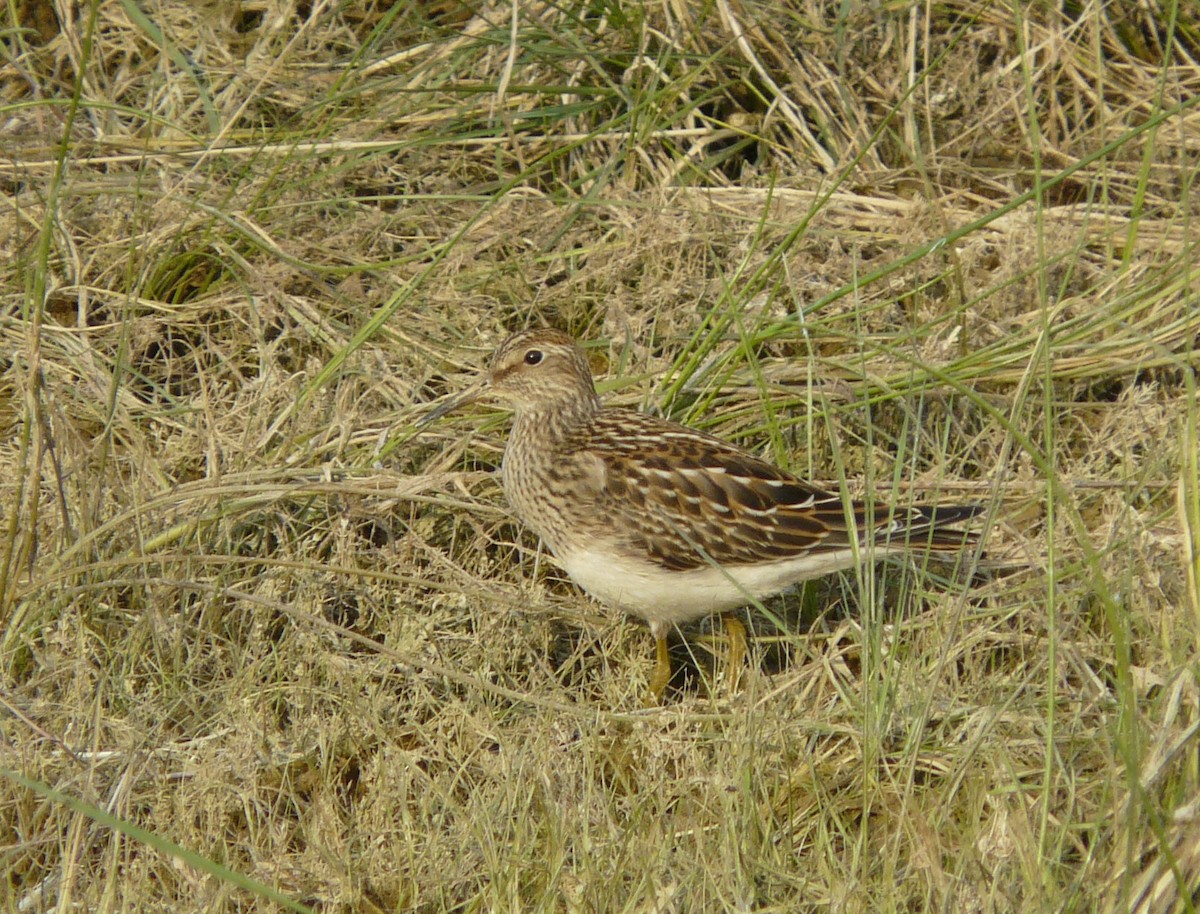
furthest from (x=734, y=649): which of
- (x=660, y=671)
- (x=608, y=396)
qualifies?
(x=608, y=396)

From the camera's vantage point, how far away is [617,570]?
203 inches

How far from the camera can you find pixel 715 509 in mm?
5195

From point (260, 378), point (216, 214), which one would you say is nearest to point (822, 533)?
point (260, 378)

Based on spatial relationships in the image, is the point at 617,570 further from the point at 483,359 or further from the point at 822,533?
the point at 483,359

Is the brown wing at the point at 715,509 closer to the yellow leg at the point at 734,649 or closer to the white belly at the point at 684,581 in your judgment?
the white belly at the point at 684,581

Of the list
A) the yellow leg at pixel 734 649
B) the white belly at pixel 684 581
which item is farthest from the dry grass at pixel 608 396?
the white belly at pixel 684 581

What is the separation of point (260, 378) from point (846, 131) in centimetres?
249

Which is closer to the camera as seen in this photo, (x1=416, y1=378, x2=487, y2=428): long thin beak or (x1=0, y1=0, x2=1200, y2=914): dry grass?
(x1=0, y1=0, x2=1200, y2=914): dry grass

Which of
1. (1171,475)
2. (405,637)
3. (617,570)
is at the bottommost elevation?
(405,637)

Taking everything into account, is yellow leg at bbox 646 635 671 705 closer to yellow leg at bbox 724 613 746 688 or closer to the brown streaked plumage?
the brown streaked plumage

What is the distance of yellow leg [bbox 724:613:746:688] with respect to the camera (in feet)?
17.2

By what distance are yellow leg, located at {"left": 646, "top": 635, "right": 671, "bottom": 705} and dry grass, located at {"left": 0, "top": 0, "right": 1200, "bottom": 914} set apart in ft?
0.42

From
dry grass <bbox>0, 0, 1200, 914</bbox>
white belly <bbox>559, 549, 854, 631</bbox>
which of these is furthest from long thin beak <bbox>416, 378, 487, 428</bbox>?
white belly <bbox>559, 549, 854, 631</bbox>

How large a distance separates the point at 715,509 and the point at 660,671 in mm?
544
